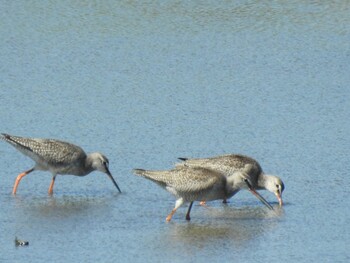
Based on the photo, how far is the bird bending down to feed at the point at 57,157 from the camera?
12508 mm

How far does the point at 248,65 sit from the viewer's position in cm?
1722

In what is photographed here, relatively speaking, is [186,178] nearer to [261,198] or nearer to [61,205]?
[261,198]

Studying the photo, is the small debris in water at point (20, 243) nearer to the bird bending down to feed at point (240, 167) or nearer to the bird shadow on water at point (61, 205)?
the bird shadow on water at point (61, 205)

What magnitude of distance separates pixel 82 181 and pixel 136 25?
6.39 metres

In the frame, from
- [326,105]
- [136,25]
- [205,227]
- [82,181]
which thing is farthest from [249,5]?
[205,227]

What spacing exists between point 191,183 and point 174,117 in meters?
3.47

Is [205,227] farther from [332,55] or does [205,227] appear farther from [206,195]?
[332,55]

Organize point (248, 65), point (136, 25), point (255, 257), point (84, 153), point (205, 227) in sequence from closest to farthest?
point (255, 257), point (205, 227), point (84, 153), point (248, 65), point (136, 25)

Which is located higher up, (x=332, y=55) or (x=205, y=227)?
(x=332, y=55)

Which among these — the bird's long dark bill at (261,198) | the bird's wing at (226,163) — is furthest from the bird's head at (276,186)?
the bird's wing at (226,163)

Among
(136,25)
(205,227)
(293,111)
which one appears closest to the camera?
(205,227)

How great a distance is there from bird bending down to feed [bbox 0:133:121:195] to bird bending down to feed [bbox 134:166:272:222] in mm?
1030

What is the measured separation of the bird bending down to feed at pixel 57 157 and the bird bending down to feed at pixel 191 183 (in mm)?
1030

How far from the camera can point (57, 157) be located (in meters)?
12.5
